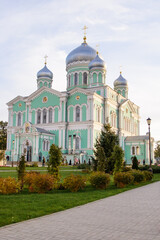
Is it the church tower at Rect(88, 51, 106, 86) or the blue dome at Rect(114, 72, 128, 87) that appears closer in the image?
the church tower at Rect(88, 51, 106, 86)

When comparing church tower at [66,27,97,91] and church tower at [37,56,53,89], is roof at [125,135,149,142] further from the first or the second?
church tower at [37,56,53,89]

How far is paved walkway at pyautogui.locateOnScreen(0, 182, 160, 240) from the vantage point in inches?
193

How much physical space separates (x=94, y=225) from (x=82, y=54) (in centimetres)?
4117

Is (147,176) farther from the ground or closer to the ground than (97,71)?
closer to the ground

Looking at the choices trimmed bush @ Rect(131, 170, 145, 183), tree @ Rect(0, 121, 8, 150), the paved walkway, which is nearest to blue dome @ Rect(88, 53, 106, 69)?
tree @ Rect(0, 121, 8, 150)

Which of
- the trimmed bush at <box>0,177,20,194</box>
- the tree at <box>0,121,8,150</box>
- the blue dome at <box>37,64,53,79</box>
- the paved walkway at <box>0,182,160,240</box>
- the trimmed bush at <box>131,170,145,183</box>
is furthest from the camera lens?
the tree at <box>0,121,8,150</box>

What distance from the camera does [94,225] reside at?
5.65 metres

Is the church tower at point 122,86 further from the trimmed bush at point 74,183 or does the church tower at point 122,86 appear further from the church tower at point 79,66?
the trimmed bush at point 74,183

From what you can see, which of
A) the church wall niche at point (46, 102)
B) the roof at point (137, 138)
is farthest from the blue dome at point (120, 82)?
the church wall niche at point (46, 102)

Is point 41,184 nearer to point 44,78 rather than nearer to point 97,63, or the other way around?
point 97,63

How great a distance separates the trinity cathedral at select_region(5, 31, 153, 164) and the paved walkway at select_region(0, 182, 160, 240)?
2609 cm

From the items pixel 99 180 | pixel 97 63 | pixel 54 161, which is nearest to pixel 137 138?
pixel 97 63

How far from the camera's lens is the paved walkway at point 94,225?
16.0 feet

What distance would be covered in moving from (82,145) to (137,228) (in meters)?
31.5
